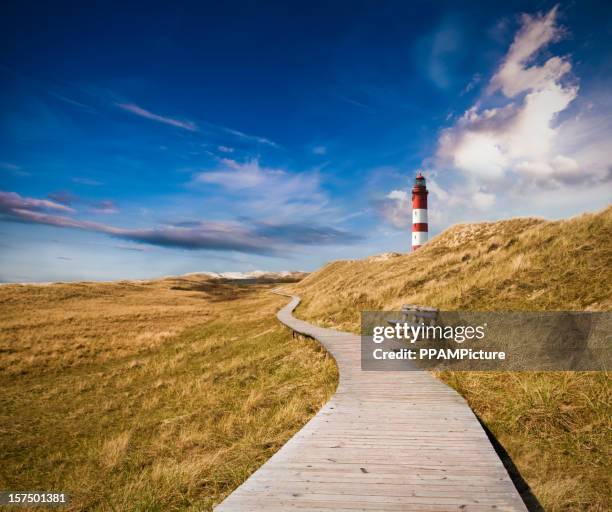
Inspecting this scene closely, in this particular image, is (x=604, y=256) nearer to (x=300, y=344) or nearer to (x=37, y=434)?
(x=300, y=344)

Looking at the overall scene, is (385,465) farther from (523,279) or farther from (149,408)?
(523,279)

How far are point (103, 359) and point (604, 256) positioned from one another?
24579mm

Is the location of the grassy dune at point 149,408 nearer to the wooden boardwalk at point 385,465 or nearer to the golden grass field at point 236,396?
the golden grass field at point 236,396

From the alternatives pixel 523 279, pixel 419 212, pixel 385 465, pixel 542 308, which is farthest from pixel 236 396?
pixel 419 212

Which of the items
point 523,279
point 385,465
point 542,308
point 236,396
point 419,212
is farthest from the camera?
point 419,212

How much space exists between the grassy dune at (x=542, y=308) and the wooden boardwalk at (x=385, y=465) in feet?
3.36

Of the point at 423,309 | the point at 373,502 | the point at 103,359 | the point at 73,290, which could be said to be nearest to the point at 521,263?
the point at 423,309

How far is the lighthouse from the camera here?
4369 cm

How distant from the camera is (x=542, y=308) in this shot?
1179 cm

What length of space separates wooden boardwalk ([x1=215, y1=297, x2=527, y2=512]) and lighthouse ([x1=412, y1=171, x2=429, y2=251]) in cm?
3854

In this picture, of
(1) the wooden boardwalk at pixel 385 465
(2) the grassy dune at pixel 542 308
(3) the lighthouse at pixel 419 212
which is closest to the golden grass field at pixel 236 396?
(2) the grassy dune at pixel 542 308

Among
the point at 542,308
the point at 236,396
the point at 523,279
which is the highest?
the point at 523,279

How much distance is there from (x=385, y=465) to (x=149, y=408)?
10.3 m

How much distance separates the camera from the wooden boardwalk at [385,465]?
368 centimetres
